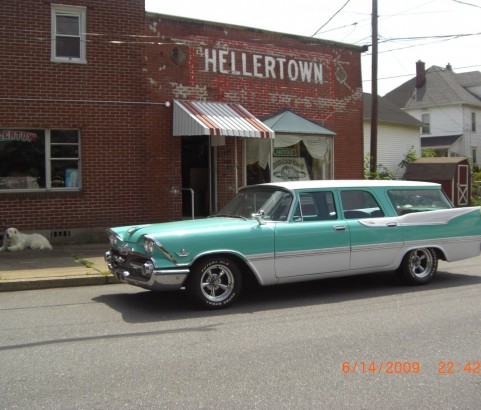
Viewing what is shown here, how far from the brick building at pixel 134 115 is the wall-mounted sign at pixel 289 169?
0.09 ft

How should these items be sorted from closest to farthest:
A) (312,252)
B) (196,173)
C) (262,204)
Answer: (312,252) → (262,204) → (196,173)

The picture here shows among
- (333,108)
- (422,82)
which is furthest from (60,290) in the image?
(422,82)

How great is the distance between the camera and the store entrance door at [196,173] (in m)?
14.5

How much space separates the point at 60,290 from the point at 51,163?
489 cm

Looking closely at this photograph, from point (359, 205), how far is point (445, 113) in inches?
1389

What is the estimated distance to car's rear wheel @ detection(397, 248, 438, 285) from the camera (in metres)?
8.01

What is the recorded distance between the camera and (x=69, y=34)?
40.7ft

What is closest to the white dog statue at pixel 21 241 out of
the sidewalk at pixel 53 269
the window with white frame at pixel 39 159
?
the sidewalk at pixel 53 269

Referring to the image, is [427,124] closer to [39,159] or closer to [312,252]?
[39,159]

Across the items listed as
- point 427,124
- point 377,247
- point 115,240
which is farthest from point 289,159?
point 427,124

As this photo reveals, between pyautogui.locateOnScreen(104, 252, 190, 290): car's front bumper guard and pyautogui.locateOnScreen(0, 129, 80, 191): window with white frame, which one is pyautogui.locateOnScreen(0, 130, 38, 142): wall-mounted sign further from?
pyautogui.locateOnScreen(104, 252, 190, 290): car's front bumper guard

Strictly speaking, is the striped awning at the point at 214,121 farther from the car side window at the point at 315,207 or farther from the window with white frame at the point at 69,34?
the car side window at the point at 315,207

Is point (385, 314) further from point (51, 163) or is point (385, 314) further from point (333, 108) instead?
point (333, 108)

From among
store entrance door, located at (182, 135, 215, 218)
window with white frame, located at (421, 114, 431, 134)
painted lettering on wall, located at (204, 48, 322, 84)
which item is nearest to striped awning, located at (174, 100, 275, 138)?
painted lettering on wall, located at (204, 48, 322, 84)
